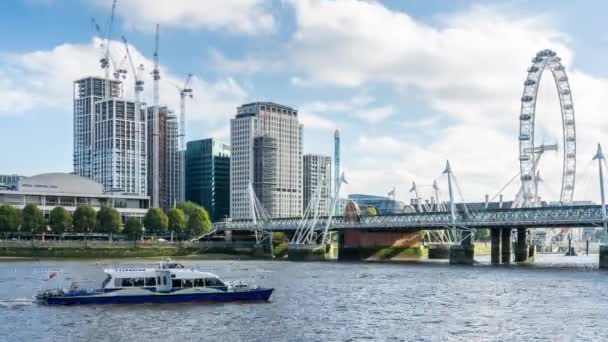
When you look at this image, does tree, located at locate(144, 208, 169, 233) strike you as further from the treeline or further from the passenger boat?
the passenger boat

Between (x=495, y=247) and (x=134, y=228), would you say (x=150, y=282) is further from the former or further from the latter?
(x=134, y=228)

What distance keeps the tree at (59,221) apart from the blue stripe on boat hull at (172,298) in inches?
4551

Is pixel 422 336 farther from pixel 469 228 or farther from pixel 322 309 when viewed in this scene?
pixel 469 228

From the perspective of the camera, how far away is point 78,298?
237 feet

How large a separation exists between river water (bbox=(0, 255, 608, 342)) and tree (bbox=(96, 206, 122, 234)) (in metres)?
83.8

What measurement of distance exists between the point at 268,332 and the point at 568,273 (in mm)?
72479

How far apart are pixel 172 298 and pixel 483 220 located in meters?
90.7

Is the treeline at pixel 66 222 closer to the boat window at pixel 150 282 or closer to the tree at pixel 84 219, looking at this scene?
the tree at pixel 84 219

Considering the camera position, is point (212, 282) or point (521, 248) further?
point (521, 248)

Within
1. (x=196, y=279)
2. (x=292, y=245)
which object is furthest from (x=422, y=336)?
(x=292, y=245)

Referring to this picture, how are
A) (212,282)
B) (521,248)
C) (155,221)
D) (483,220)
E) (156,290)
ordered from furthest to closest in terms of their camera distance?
(155,221) < (521,248) < (483,220) < (212,282) < (156,290)

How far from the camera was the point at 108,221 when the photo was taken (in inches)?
7421

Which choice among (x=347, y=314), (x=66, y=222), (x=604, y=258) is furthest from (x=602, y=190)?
(x=66, y=222)

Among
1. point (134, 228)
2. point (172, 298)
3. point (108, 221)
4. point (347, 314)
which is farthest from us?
point (134, 228)
